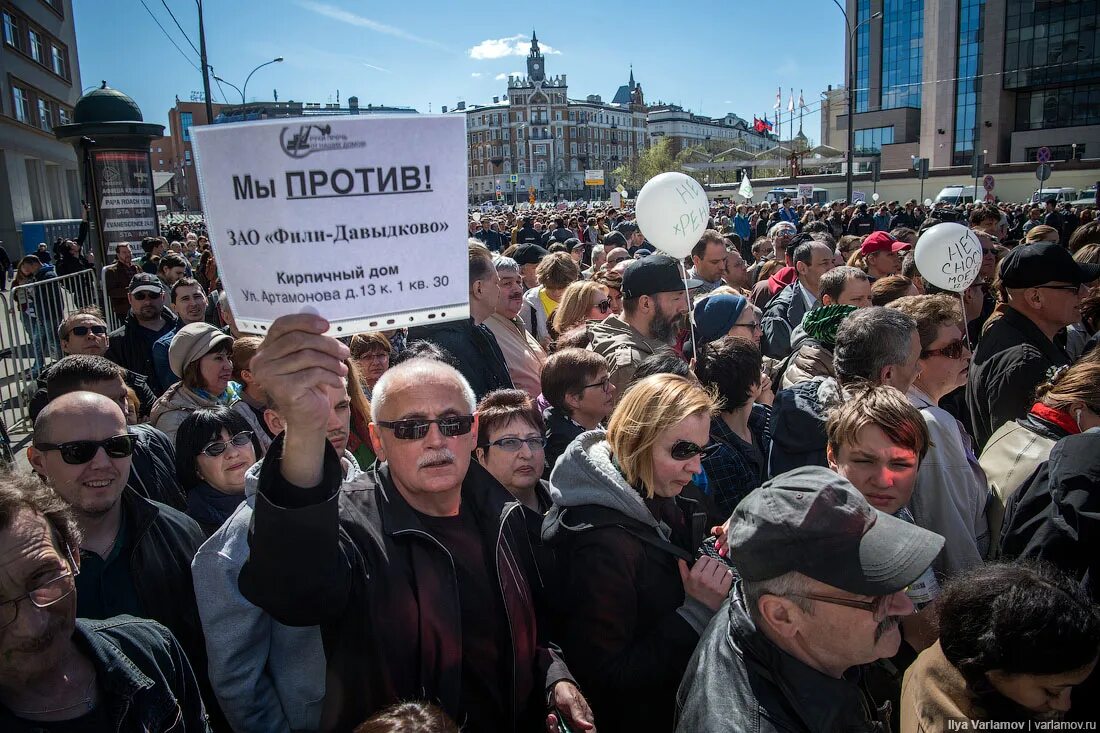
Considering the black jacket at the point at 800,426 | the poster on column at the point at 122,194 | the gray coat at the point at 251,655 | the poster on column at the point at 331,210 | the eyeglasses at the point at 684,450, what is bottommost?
the gray coat at the point at 251,655

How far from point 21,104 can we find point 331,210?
36.1 m

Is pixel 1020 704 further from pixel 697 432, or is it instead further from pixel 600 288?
pixel 600 288

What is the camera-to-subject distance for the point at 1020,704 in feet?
5.82

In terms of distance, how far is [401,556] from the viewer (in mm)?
1979

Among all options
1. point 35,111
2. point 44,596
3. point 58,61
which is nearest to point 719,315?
point 44,596

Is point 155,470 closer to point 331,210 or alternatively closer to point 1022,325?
point 331,210

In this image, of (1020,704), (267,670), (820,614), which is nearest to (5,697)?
(267,670)

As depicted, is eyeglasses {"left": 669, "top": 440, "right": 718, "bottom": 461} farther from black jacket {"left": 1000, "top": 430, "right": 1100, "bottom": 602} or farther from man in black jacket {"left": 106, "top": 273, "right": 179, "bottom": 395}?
man in black jacket {"left": 106, "top": 273, "right": 179, "bottom": 395}

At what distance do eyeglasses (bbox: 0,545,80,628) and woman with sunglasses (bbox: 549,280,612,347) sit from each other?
14.1 ft

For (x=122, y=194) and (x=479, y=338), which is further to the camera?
(x=122, y=194)

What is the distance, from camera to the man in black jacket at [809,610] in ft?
5.47

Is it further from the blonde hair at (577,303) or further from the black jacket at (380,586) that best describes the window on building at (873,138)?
the black jacket at (380,586)

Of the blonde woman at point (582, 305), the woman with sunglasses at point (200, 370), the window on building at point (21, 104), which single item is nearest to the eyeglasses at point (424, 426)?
the woman with sunglasses at point (200, 370)

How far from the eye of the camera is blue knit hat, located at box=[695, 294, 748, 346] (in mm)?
4629
